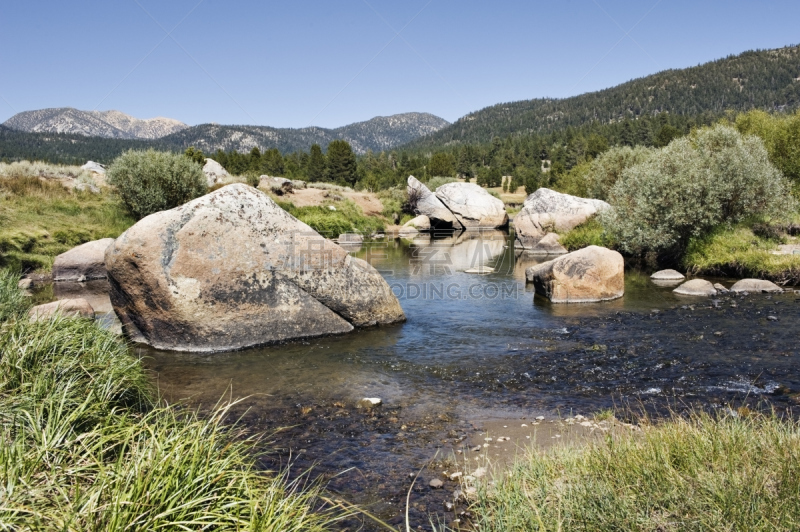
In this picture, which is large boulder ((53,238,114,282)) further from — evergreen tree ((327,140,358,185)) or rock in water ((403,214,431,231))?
evergreen tree ((327,140,358,185))

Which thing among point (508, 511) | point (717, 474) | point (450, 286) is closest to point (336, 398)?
point (508, 511)

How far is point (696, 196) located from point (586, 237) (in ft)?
25.6

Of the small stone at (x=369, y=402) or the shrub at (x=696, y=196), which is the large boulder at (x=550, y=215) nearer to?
the shrub at (x=696, y=196)

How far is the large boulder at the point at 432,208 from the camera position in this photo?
46.9 m

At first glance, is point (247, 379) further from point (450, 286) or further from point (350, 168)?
point (350, 168)

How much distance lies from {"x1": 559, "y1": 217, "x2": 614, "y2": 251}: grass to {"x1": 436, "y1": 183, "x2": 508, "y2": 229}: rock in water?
52.5 ft

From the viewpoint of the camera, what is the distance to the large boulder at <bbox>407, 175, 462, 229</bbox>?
1845 inches

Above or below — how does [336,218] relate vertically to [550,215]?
above

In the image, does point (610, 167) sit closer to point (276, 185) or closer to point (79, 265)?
point (276, 185)

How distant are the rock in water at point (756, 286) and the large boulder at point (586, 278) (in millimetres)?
3771

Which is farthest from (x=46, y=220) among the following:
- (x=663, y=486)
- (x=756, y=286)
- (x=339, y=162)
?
(x=339, y=162)

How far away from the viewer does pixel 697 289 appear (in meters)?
16.6

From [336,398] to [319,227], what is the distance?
29.8 meters

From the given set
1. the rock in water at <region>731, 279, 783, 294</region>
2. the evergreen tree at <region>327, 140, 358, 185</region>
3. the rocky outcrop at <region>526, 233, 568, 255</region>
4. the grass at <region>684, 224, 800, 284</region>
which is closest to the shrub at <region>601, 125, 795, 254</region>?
the grass at <region>684, 224, 800, 284</region>
